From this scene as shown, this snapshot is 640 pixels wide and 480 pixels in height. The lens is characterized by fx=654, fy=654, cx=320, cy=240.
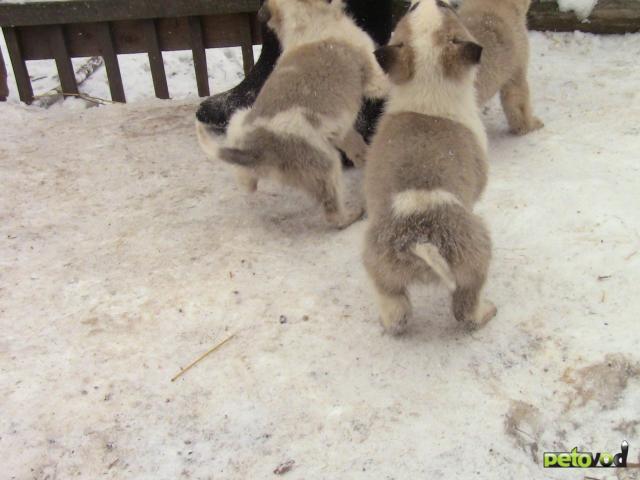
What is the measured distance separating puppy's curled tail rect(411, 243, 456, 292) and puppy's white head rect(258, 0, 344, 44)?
2210mm

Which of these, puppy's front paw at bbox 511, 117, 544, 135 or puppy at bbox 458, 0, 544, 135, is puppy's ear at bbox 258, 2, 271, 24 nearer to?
puppy at bbox 458, 0, 544, 135

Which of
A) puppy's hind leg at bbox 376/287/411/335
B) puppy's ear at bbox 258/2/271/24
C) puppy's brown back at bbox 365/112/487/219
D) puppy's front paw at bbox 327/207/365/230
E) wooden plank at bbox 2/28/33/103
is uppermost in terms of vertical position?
puppy's ear at bbox 258/2/271/24

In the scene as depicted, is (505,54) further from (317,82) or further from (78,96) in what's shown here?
(78,96)

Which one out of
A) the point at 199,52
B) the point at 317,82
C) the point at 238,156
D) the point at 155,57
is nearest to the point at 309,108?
the point at 317,82

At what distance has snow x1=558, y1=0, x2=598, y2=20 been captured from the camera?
5.91m

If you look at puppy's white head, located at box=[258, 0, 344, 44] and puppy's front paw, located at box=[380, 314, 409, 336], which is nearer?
puppy's front paw, located at box=[380, 314, 409, 336]

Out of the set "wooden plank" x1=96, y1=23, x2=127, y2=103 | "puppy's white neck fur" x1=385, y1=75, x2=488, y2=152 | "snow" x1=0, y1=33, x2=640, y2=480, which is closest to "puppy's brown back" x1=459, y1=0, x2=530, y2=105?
"snow" x1=0, y1=33, x2=640, y2=480

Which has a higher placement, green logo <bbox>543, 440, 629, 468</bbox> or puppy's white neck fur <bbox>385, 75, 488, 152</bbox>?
puppy's white neck fur <bbox>385, 75, 488, 152</bbox>

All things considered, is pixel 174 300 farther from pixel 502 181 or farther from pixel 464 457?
pixel 502 181

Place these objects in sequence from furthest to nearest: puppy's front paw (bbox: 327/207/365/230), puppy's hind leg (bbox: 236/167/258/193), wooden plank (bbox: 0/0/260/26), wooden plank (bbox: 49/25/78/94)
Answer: wooden plank (bbox: 49/25/78/94)
wooden plank (bbox: 0/0/260/26)
puppy's hind leg (bbox: 236/167/258/193)
puppy's front paw (bbox: 327/207/365/230)

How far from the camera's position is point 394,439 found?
2.61 metres

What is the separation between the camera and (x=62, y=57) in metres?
5.96

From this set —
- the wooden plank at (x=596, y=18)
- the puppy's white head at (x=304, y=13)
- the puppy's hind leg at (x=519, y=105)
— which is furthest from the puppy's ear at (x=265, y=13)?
the wooden plank at (x=596, y=18)

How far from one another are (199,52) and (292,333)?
3.66m
